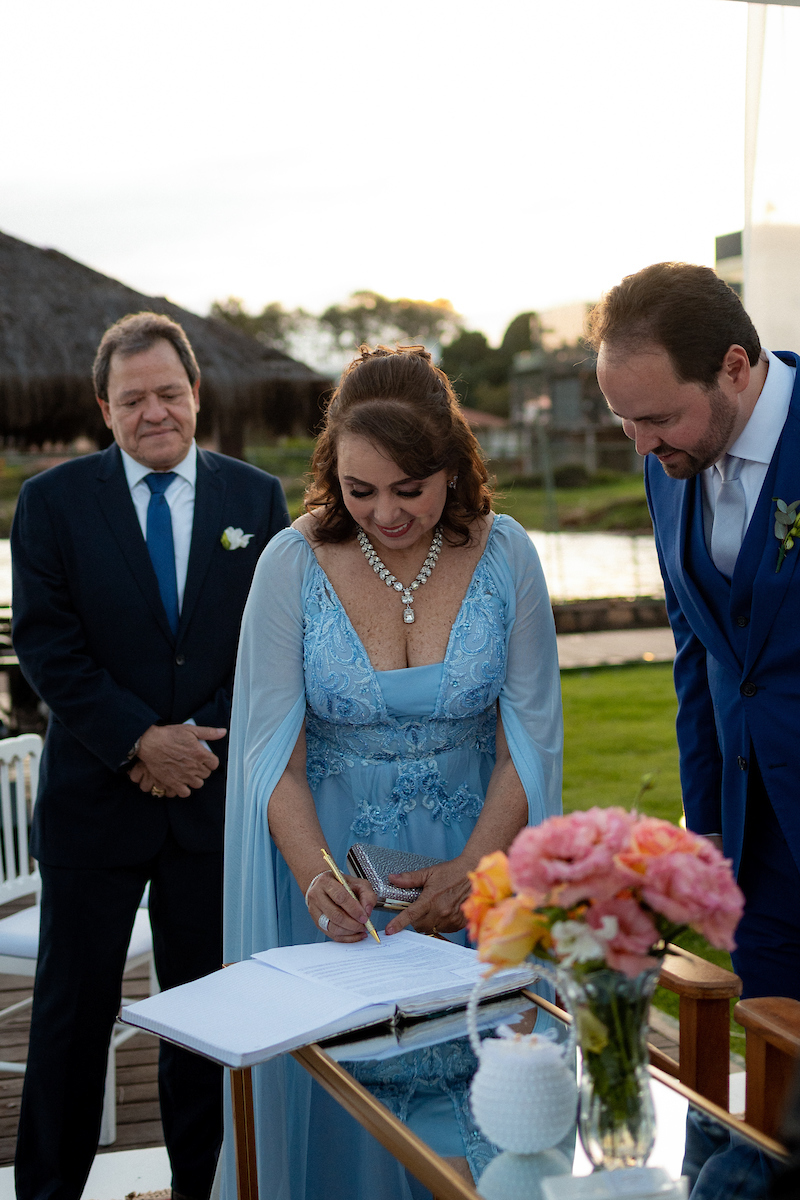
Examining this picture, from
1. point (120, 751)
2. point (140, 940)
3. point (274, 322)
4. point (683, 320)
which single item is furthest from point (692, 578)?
point (274, 322)

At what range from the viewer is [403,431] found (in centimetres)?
200

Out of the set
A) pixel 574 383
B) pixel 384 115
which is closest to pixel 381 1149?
pixel 384 115

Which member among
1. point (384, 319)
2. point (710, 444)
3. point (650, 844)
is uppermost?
point (384, 319)

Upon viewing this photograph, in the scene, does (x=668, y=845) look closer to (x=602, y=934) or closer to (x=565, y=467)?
(x=602, y=934)

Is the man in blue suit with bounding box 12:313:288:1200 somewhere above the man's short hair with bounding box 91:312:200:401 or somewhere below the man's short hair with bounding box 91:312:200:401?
below

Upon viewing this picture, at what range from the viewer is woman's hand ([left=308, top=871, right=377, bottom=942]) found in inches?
71.5

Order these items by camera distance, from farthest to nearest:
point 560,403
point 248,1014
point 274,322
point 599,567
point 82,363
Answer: point 274,322 < point 560,403 < point 599,567 < point 82,363 < point 248,1014

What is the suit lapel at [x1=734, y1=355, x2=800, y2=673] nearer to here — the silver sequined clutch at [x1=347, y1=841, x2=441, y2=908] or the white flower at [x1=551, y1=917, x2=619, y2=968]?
the silver sequined clutch at [x1=347, y1=841, x2=441, y2=908]

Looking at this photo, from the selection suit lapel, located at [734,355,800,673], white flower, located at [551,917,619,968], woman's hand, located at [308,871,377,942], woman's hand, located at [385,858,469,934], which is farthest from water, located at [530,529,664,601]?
white flower, located at [551,917,619,968]

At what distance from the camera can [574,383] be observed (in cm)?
2750

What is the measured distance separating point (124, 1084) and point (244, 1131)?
2.07 meters

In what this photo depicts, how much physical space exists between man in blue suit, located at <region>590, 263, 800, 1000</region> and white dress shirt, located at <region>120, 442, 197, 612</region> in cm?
126

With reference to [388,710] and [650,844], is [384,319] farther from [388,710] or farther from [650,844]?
[650,844]

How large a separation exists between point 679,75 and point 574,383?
24.8m
